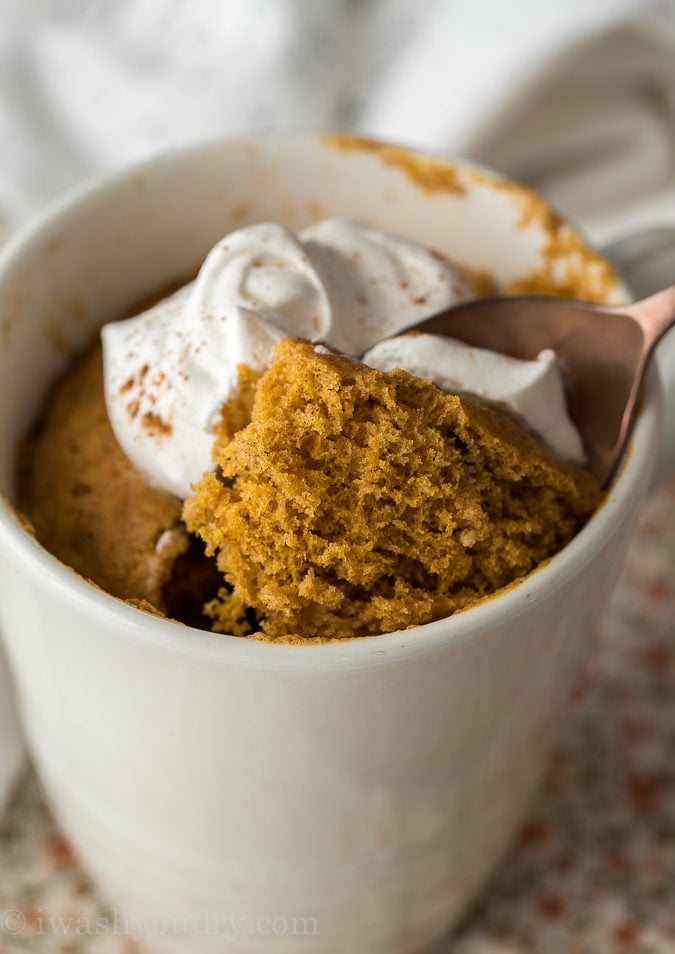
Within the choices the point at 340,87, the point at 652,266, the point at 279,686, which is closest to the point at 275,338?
the point at 279,686

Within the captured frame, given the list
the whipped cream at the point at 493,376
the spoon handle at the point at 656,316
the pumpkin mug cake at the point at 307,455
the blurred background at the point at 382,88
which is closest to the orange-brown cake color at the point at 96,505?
the pumpkin mug cake at the point at 307,455

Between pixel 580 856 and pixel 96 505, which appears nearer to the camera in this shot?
pixel 96 505

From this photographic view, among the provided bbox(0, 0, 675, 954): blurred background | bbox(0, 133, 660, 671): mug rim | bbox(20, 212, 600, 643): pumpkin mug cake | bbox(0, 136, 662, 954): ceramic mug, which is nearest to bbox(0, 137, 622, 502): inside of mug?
bbox(0, 136, 662, 954): ceramic mug

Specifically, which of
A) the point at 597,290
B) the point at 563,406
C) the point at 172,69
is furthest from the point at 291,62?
the point at 563,406

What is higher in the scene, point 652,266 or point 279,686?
point 652,266

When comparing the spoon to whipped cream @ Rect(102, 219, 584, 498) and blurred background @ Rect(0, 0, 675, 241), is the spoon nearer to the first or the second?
whipped cream @ Rect(102, 219, 584, 498)

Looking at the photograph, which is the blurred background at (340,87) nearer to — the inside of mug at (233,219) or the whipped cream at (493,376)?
the inside of mug at (233,219)

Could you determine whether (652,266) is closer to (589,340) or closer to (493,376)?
(589,340)

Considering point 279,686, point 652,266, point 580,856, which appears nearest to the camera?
point 279,686
